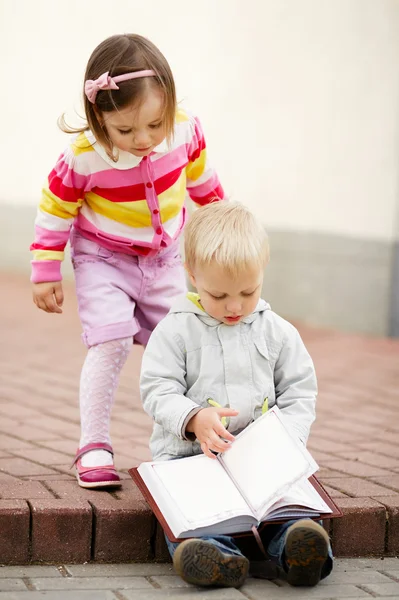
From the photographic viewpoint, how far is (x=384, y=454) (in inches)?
141

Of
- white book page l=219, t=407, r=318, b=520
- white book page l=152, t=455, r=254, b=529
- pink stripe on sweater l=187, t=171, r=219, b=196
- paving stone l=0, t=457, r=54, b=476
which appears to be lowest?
paving stone l=0, t=457, r=54, b=476

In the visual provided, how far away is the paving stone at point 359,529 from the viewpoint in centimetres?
295

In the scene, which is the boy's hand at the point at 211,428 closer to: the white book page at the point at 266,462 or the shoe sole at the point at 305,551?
the white book page at the point at 266,462

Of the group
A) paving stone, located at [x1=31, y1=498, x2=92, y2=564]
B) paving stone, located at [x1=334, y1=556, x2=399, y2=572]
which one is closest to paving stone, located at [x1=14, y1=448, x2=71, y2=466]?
paving stone, located at [x1=31, y1=498, x2=92, y2=564]

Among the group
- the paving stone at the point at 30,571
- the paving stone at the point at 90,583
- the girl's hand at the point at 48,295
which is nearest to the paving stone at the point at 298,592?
the paving stone at the point at 90,583

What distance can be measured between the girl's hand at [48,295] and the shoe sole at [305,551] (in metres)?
1.02

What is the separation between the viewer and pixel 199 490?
2629mm

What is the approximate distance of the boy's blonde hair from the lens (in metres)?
2.67

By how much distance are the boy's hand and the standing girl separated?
449 mm

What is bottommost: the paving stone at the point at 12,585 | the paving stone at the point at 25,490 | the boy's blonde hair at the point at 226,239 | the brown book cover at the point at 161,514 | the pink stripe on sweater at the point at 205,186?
the paving stone at the point at 12,585

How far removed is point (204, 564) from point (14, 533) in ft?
1.82

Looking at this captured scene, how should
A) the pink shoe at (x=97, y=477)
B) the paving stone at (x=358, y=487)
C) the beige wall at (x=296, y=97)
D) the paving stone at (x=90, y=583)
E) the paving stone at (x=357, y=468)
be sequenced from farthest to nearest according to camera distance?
the beige wall at (x=296, y=97), the paving stone at (x=357, y=468), the paving stone at (x=358, y=487), the pink shoe at (x=97, y=477), the paving stone at (x=90, y=583)

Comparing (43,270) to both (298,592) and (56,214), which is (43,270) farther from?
(298,592)

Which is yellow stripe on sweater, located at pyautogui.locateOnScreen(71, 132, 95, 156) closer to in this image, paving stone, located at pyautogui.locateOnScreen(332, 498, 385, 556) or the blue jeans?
the blue jeans
